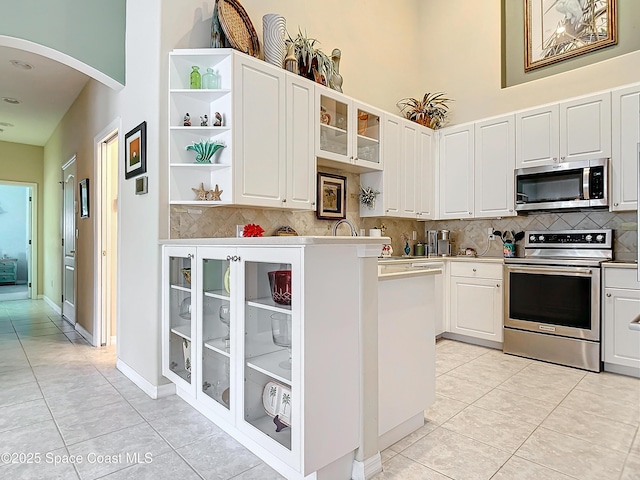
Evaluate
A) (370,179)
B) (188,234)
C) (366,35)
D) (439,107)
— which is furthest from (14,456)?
(439,107)

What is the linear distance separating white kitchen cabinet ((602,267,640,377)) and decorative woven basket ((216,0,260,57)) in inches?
133

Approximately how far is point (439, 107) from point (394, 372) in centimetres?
389

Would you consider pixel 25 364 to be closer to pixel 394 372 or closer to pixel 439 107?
pixel 394 372

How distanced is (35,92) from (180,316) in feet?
13.9

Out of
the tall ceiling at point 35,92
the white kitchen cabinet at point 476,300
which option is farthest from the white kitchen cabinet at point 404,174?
the tall ceiling at point 35,92

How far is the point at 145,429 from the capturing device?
218 cm

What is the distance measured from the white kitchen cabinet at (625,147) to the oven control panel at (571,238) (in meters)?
0.29

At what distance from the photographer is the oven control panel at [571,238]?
11.6ft

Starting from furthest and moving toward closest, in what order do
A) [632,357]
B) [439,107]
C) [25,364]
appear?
[439,107] < [25,364] < [632,357]

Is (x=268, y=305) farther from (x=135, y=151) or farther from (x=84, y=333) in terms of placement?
(x=84, y=333)

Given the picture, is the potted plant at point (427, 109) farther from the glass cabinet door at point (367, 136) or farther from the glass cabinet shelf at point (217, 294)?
the glass cabinet shelf at point (217, 294)

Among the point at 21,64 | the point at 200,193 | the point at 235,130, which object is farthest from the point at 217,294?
the point at 21,64

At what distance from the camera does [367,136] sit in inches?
156

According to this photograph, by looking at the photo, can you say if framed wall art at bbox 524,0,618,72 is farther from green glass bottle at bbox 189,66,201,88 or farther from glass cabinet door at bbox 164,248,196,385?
glass cabinet door at bbox 164,248,196,385
